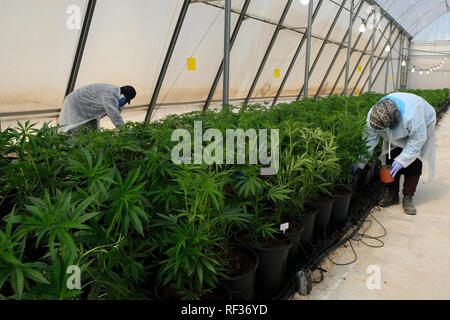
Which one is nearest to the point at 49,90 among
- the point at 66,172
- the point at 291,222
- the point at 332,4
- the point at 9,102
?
the point at 9,102

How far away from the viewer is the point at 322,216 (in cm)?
235

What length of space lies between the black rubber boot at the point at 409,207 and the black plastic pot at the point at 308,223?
1.36 meters

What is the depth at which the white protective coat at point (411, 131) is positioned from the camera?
273 centimetres

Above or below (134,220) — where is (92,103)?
above

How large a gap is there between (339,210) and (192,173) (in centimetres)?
171

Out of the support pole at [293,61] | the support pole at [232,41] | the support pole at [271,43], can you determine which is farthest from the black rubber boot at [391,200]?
the support pole at [293,61]

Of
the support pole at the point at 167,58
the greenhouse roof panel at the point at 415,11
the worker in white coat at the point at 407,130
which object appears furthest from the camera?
the greenhouse roof panel at the point at 415,11

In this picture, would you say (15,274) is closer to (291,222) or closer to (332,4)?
(291,222)

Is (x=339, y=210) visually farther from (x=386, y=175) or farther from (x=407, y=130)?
(x=407, y=130)

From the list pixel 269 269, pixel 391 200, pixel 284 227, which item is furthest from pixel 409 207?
pixel 269 269

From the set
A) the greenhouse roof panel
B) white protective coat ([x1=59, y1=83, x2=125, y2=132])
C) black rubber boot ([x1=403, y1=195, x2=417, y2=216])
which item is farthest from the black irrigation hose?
the greenhouse roof panel

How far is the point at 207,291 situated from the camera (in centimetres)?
140

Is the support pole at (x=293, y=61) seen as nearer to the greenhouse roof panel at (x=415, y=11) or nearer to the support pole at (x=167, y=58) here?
the support pole at (x=167, y=58)
